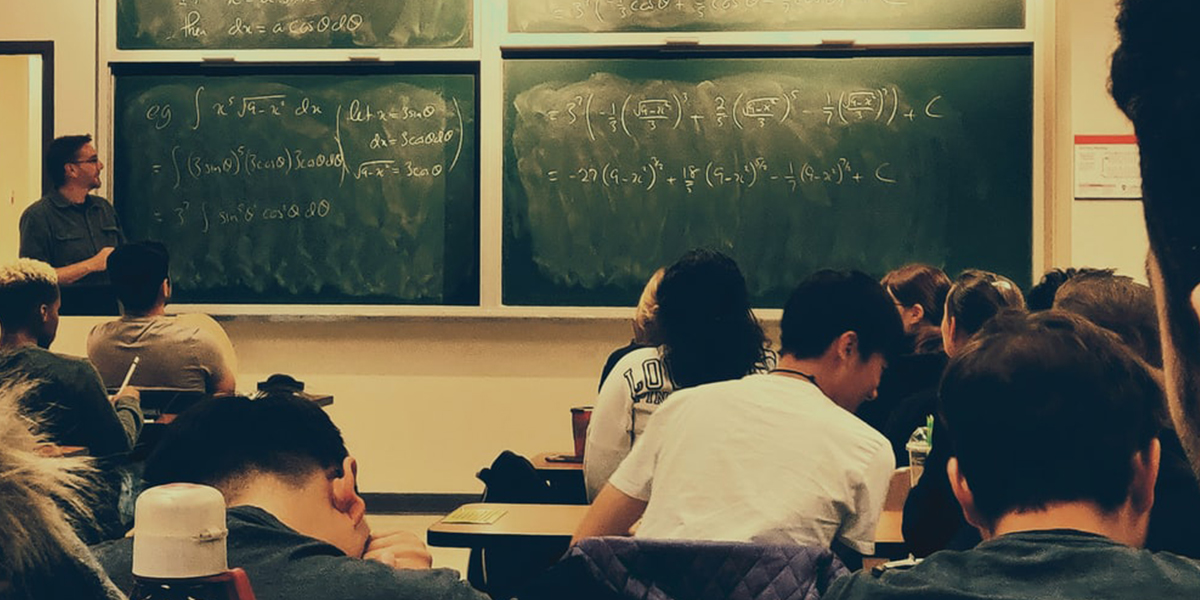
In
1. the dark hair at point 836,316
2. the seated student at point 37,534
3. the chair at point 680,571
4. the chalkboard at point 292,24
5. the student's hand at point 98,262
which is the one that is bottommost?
the chair at point 680,571

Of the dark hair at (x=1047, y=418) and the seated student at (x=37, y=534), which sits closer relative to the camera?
the seated student at (x=37, y=534)

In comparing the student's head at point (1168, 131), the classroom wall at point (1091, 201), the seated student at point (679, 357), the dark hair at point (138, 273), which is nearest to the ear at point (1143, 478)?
the student's head at point (1168, 131)

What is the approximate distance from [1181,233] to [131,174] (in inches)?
237

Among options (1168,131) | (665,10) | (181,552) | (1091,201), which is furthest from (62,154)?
(1168,131)

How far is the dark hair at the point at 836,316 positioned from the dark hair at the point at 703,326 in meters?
0.58

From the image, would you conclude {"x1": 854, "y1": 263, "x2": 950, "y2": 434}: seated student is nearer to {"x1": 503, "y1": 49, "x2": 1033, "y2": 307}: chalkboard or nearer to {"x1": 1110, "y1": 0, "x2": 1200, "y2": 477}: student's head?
{"x1": 503, "y1": 49, "x2": 1033, "y2": 307}: chalkboard

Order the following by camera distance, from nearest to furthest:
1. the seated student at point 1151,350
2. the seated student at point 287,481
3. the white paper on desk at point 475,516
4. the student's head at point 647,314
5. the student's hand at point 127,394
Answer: the seated student at point 287,481
the seated student at point 1151,350
the white paper on desk at point 475,516
the student's head at point 647,314
the student's hand at point 127,394

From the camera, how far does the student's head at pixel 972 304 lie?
3.20 m

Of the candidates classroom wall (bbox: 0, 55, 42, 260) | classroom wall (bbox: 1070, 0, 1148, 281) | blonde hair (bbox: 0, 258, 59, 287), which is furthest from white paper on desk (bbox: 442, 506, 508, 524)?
classroom wall (bbox: 0, 55, 42, 260)

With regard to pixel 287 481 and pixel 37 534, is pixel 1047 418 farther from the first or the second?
pixel 37 534

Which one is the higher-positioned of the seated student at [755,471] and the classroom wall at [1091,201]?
the classroom wall at [1091,201]

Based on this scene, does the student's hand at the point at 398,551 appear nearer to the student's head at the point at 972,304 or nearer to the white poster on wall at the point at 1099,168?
the student's head at the point at 972,304

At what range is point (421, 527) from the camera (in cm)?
580

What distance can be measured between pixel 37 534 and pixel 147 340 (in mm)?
4123
